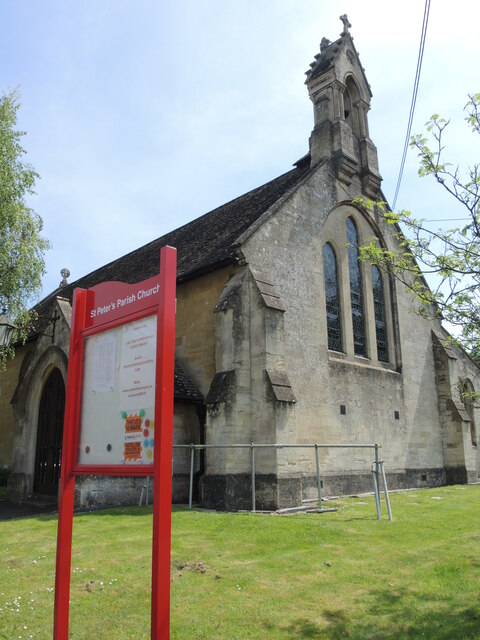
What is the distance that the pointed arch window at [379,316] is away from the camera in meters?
19.1

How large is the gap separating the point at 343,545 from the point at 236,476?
4970 millimetres

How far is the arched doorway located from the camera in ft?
53.8

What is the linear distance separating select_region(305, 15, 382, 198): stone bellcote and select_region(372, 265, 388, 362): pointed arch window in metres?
3.27

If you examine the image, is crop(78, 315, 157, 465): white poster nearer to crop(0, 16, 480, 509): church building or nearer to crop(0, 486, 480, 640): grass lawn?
crop(0, 486, 480, 640): grass lawn

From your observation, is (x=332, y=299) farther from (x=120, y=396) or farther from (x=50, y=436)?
(x=120, y=396)

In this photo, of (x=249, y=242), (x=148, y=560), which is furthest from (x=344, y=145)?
(x=148, y=560)

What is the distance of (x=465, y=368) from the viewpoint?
2316 cm

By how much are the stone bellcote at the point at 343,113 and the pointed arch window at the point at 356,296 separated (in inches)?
73.6

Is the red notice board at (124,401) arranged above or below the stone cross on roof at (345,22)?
below

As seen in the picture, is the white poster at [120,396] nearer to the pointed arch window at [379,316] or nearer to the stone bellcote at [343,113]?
the stone bellcote at [343,113]

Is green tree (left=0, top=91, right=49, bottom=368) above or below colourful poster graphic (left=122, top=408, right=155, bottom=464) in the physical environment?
above

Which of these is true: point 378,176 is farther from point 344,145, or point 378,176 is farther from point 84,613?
point 84,613

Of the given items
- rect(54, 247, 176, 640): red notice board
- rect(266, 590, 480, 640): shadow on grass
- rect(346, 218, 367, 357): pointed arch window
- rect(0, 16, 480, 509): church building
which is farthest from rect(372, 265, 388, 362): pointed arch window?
rect(54, 247, 176, 640): red notice board

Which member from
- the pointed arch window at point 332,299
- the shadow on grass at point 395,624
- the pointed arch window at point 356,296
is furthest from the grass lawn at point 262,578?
the pointed arch window at point 356,296
